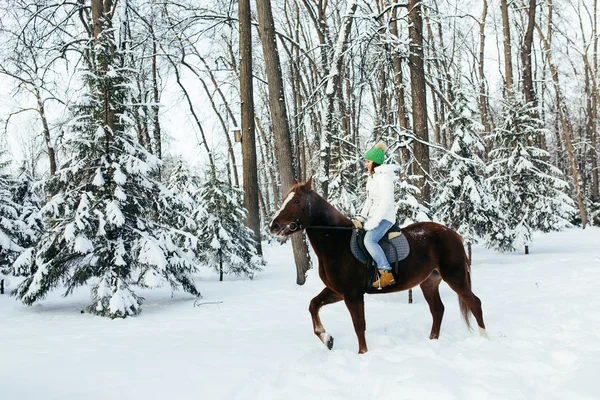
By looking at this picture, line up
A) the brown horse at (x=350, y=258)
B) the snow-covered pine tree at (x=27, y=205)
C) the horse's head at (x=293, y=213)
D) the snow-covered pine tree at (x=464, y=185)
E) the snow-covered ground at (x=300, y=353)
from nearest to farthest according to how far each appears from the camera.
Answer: the snow-covered ground at (x=300, y=353)
the horse's head at (x=293, y=213)
the brown horse at (x=350, y=258)
the snow-covered pine tree at (x=27, y=205)
the snow-covered pine tree at (x=464, y=185)

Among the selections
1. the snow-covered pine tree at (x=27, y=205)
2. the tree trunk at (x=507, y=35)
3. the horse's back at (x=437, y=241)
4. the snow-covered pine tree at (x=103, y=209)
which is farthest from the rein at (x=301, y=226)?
the tree trunk at (x=507, y=35)

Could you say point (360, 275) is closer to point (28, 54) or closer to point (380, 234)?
point (380, 234)

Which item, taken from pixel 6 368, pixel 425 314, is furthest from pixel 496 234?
pixel 6 368

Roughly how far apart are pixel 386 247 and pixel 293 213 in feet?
4.27

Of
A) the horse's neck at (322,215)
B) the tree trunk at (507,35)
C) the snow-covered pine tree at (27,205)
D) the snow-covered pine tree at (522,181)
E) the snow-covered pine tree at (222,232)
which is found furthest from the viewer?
the tree trunk at (507,35)

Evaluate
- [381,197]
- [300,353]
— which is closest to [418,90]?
[381,197]

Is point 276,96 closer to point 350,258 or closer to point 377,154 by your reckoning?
point 377,154

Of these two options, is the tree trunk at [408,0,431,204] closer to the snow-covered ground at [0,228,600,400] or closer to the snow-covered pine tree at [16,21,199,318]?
the snow-covered ground at [0,228,600,400]

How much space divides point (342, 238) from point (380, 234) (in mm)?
473

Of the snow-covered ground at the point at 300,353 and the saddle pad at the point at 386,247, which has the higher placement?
the saddle pad at the point at 386,247

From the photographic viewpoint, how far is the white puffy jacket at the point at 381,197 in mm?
5070

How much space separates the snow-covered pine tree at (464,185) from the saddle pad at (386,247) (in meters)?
10.3

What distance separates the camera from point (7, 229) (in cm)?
1168

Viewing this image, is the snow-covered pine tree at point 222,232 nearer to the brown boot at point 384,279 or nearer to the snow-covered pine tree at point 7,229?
the snow-covered pine tree at point 7,229
